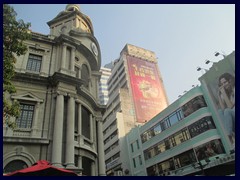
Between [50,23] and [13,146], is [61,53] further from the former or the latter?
[13,146]

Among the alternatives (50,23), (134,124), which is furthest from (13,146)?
(134,124)

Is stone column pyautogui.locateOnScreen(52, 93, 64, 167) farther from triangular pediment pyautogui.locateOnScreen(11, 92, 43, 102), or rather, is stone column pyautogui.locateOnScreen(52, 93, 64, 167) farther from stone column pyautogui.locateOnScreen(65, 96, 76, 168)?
triangular pediment pyautogui.locateOnScreen(11, 92, 43, 102)

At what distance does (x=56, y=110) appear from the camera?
16.7 m

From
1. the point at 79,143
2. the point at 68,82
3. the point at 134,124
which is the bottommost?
the point at 79,143

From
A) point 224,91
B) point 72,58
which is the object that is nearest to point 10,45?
point 72,58

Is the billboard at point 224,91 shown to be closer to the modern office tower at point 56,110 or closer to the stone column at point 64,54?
the modern office tower at point 56,110

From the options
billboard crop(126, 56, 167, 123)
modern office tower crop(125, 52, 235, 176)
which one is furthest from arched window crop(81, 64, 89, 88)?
billboard crop(126, 56, 167, 123)

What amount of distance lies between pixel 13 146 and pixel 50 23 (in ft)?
54.4

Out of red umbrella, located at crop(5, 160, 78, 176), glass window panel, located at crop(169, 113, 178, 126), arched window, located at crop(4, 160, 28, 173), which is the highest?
glass window panel, located at crop(169, 113, 178, 126)

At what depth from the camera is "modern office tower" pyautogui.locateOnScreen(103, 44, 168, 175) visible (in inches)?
→ 1881

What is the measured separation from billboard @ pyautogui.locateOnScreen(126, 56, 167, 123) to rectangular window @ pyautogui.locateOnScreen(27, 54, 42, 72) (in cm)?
3602

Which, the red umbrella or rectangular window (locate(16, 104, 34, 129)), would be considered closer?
the red umbrella

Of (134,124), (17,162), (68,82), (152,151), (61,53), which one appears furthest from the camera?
(134,124)

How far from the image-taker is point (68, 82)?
18.3 m
